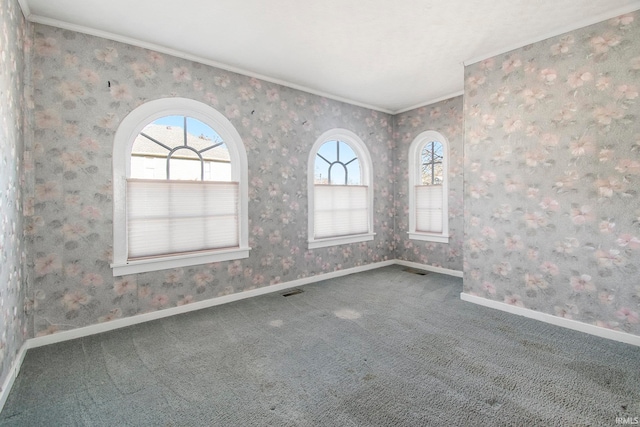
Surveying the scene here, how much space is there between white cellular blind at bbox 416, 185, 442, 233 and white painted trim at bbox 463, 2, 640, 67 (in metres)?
2.03

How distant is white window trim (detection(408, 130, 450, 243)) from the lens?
460 cm

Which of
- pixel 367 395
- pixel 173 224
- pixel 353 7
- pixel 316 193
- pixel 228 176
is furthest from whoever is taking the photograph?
pixel 316 193

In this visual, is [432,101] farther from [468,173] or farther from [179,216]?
[179,216]

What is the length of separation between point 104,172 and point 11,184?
2.46 feet

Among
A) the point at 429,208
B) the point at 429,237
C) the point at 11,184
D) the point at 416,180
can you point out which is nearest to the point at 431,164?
the point at 416,180

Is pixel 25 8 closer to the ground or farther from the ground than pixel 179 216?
farther from the ground

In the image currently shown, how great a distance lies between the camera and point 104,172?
9.01ft

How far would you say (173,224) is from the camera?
3.16m

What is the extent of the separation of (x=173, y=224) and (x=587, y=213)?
3.95 metres

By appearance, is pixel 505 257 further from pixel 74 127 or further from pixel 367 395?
pixel 74 127

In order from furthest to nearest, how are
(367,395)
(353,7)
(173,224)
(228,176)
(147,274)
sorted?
1. (228,176)
2. (173,224)
3. (147,274)
4. (353,7)
5. (367,395)

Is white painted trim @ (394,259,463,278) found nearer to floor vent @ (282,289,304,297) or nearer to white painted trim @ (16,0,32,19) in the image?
floor vent @ (282,289,304,297)

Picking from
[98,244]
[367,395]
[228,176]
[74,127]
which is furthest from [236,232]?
[367,395]

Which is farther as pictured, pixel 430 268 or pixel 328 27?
pixel 430 268
